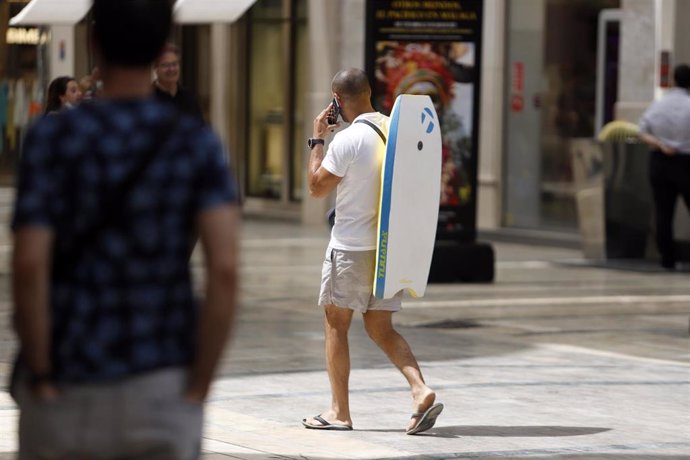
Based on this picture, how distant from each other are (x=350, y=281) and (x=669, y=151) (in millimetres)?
8886

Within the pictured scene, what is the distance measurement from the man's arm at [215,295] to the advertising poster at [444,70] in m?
10.9

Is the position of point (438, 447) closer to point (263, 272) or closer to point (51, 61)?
point (263, 272)

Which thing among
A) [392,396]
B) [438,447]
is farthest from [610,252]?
[438,447]

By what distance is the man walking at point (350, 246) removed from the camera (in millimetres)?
7316

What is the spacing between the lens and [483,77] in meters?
19.8

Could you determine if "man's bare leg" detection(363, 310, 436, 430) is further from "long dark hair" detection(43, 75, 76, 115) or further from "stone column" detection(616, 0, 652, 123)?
"stone column" detection(616, 0, 652, 123)

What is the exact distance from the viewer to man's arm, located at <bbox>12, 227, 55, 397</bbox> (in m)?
3.37

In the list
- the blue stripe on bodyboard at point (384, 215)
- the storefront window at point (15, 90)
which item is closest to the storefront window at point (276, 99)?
the storefront window at point (15, 90)

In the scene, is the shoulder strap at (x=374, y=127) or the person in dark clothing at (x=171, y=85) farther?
the person in dark clothing at (x=171, y=85)

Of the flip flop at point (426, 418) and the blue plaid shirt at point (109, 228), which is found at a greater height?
the blue plaid shirt at point (109, 228)

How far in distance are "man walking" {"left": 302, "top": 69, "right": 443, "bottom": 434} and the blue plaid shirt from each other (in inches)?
152

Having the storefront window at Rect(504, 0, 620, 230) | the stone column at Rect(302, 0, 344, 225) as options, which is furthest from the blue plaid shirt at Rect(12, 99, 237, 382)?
the stone column at Rect(302, 0, 344, 225)

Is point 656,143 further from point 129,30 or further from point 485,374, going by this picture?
point 129,30

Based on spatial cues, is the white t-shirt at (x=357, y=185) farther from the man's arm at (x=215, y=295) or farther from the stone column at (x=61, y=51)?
the stone column at (x=61, y=51)
